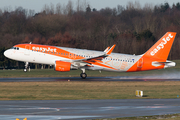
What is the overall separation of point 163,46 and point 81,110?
28.9 meters

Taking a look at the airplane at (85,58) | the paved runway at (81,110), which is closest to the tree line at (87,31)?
the airplane at (85,58)

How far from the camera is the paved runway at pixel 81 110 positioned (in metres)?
16.4

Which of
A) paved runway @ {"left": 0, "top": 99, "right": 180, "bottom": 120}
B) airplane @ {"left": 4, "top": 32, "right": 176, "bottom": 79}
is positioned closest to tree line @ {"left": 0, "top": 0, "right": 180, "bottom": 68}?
airplane @ {"left": 4, "top": 32, "right": 176, "bottom": 79}

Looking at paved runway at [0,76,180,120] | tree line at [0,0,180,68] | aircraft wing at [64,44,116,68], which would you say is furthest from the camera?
tree line at [0,0,180,68]

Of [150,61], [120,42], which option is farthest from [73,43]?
[150,61]

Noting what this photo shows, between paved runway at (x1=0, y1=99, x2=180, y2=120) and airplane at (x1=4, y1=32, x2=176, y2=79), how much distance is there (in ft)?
67.6

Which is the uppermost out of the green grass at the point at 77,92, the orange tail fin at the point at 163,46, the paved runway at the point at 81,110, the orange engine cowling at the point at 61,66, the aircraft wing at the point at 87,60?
the orange tail fin at the point at 163,46

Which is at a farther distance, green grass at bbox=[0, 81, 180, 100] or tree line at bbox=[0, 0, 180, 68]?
tree line at bbox=[0, 0, 180, 68]

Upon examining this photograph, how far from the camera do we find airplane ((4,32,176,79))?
1642 inches

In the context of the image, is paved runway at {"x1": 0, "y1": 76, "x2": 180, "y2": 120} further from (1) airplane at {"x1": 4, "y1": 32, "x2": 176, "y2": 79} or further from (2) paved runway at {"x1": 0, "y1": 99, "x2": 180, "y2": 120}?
(1) airplane at {"x1": 4, "y1": 32, "x2": 176, "y2": 79}

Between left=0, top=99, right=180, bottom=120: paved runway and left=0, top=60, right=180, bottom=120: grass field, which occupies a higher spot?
left=0, top=99, right=180, bottom=120: paved runway

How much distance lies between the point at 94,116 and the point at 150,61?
2944 centimetres

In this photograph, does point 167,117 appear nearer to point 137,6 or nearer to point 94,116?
point 94,116

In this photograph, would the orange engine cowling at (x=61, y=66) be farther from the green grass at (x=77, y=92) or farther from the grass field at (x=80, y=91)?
the green grass at (x=77, y=92)
